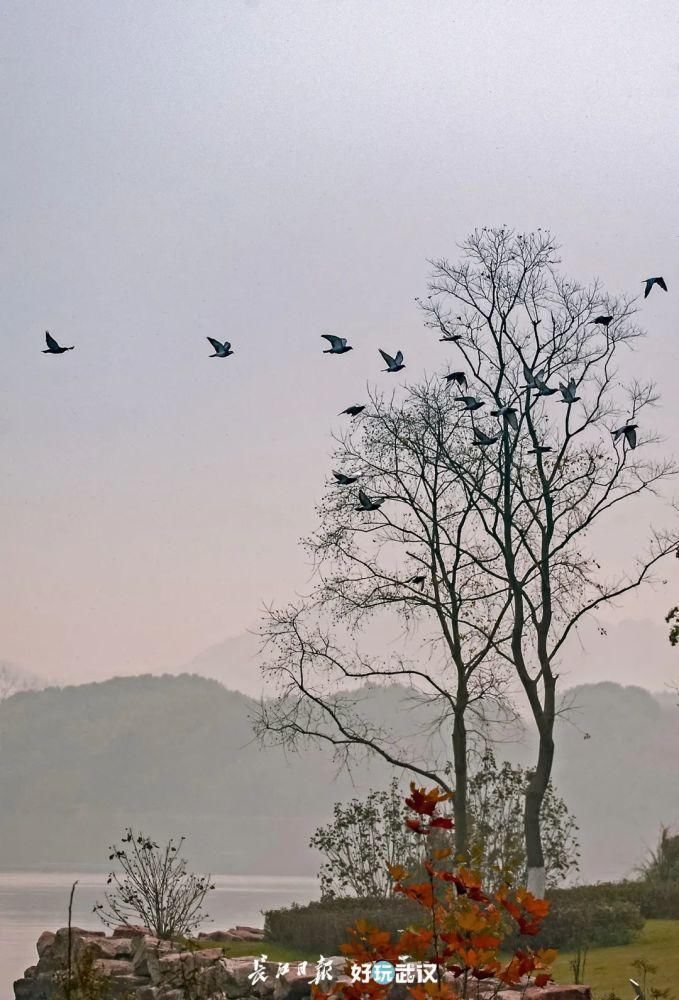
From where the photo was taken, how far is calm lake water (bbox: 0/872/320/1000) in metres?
21.0

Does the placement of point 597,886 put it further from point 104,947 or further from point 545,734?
point 104,947

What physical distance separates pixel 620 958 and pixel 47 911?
1025 inches

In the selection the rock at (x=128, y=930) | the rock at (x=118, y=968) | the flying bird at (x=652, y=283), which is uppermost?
the flying bird at (x=652, y=283)

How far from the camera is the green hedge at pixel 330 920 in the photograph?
1823 cm

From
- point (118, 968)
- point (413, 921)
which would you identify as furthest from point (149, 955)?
point (413, 921)

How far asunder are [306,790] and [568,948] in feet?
193

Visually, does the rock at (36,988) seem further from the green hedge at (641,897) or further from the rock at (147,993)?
the green hedge at (641,897)

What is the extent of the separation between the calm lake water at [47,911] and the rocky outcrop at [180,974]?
0.65 metres

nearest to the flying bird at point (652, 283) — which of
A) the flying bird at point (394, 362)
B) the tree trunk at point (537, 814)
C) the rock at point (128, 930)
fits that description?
the flying bird at point (394, 362)

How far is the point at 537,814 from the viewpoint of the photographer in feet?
65.2

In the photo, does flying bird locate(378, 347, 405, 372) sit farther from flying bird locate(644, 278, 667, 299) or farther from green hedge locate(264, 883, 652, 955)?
green hedge locate(264, 883, 652, 955)

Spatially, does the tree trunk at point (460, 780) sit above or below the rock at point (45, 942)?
above

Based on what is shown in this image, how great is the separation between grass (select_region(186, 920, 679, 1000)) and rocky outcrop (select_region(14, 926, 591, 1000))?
56 centimetres

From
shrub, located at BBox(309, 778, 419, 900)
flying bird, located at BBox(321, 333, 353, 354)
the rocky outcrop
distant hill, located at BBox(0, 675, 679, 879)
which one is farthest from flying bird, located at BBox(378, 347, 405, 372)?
distant hill, located at BBox(0, 675, 679, 879)
